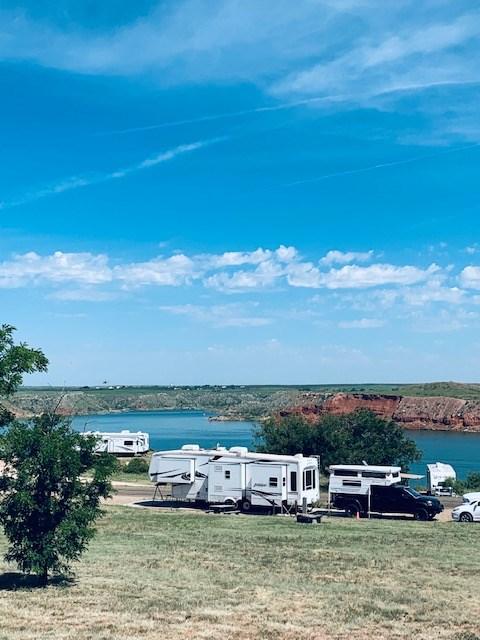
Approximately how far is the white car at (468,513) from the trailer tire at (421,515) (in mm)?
1115

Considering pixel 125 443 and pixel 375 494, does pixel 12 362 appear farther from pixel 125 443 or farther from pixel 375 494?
pixel 125 443

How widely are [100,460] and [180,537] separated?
29.3ft

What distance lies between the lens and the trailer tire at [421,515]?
31156 millimetres

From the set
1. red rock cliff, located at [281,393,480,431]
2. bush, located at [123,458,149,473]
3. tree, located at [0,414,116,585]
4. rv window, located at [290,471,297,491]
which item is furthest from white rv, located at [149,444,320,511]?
red rock cliff, located at [281,393,480,431]

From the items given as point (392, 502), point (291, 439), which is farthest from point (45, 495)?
point (291, 439)

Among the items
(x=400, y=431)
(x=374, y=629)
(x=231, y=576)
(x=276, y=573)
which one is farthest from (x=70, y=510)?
(x=400, y=431)

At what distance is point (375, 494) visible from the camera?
3222 cm

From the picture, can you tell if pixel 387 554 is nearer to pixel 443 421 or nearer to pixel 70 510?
pixel 70 510

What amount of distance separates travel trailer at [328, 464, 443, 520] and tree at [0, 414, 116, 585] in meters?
18.2

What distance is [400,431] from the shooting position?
54.9 metres

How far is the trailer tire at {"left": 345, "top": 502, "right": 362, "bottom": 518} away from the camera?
107 ft

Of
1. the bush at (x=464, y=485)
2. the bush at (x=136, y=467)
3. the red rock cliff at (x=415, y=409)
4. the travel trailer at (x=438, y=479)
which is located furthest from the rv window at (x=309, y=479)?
the red rock cliff at (x=415, y=409)

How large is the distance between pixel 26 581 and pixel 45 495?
6.99ft

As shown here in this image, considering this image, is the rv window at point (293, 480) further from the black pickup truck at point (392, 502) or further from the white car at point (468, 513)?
the white car at point (468, 513)
